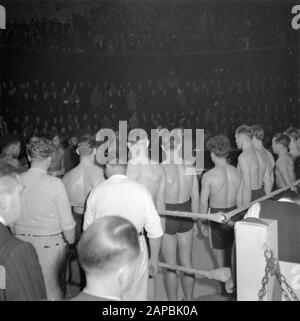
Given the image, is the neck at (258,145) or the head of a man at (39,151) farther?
the neck at (258,145)

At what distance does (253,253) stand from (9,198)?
133 centimetres

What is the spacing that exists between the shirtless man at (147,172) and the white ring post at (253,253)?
5.28 ft

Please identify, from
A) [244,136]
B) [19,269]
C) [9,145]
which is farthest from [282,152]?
[19,269]

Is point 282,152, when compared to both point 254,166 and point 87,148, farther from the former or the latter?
point 87,148

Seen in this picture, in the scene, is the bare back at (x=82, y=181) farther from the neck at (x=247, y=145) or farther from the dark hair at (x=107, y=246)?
the dark hair at (x=107, y=246)

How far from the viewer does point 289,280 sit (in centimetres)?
249

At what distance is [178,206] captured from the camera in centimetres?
423

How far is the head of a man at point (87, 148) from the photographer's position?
403 centimetres

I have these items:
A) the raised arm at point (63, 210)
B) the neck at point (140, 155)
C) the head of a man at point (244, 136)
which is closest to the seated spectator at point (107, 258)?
the raised arm at point (63, 210)

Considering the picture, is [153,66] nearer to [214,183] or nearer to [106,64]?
[106,64]

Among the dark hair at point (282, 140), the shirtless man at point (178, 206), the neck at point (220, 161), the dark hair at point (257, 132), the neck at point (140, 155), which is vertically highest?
the dark hair at point (257, 132)

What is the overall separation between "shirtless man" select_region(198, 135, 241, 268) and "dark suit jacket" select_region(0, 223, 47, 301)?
95.3 inches
